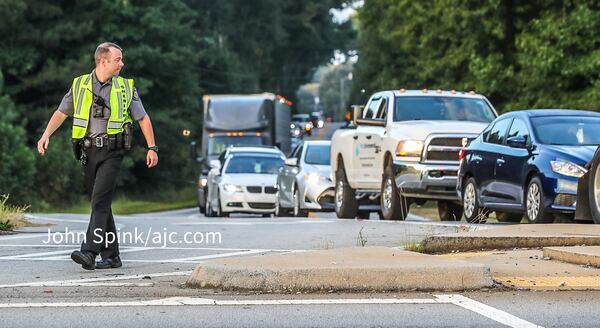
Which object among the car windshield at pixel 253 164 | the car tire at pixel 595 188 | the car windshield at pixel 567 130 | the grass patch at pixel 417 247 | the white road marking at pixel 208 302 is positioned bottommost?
the white road marking at pixel 208 302

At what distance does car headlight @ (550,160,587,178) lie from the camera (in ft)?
56.2

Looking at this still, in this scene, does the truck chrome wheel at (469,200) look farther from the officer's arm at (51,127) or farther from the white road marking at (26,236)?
the officer's arm at (51,127)

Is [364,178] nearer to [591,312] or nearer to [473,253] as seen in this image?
[473,253]

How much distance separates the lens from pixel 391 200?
21.6m

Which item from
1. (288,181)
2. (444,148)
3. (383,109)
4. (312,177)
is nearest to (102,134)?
(444,148)

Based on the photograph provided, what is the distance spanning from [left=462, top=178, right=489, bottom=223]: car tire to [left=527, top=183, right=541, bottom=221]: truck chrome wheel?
4.74 feet

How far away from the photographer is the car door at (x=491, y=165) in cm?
1912

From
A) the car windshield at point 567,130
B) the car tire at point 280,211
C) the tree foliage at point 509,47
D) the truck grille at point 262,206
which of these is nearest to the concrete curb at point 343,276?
the car windshield at point 567,130

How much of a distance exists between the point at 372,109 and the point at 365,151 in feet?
2.93

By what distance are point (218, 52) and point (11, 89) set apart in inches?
1292

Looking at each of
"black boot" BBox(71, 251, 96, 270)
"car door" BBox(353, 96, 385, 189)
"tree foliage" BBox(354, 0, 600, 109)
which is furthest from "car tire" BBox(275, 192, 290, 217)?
"black boot" BBox(71, 251, 96, 270)

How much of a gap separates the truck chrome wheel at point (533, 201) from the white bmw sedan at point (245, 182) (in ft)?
45.4

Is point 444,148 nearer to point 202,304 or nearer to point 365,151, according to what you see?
point 365,151

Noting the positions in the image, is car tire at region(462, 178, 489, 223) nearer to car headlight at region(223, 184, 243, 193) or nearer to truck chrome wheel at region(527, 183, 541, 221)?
truck chrome wheel at region(527, 183, 541, 221)
